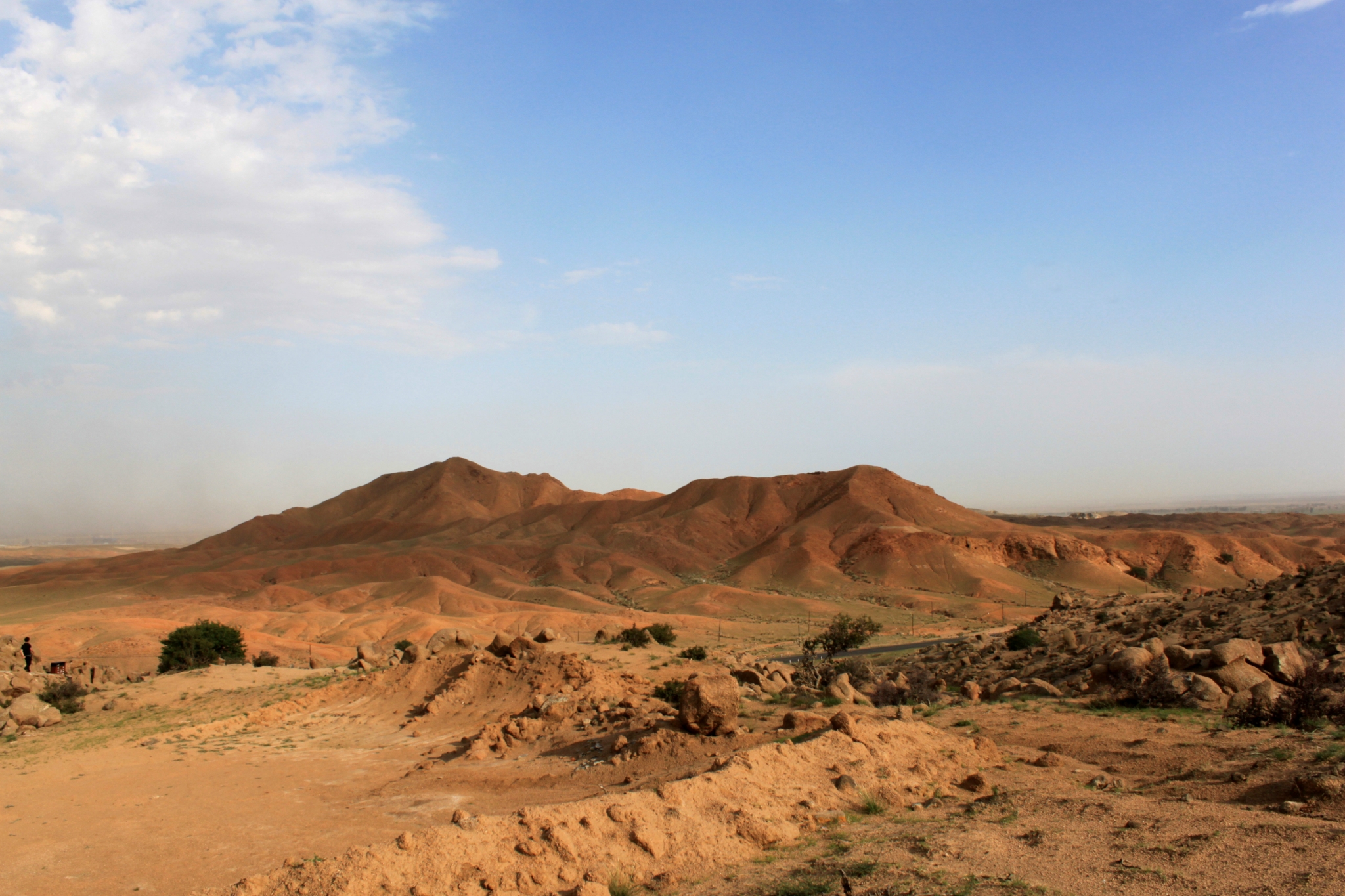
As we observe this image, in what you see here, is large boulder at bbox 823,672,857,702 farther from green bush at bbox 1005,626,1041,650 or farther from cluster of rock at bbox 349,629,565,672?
green bush at bbox 1005,626,1041,650

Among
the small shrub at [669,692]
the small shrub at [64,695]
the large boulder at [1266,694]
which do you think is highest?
the large boulder at [1266,694]

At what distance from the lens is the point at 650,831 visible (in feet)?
29.2

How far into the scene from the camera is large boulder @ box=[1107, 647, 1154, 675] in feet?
57.6

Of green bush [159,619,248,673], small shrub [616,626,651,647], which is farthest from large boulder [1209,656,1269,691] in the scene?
green bush [159,619,248,673]

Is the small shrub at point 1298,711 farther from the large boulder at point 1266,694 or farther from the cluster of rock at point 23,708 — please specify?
the cluster of rock at point 23,708

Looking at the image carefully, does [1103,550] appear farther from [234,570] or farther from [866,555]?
[234,570]

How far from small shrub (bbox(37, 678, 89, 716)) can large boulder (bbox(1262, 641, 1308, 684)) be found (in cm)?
3066

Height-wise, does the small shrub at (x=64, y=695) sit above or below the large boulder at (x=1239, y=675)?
below

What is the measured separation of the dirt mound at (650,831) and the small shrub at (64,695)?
20371mm

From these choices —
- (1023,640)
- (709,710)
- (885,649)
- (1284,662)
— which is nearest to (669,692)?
(709,710)

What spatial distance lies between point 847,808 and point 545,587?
68.0m

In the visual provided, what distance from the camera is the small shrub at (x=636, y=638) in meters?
30.3

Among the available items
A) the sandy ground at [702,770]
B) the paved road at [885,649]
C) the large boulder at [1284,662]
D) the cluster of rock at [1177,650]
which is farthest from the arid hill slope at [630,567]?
the large boulder at [1284,662]

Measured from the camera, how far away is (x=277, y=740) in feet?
58.9
